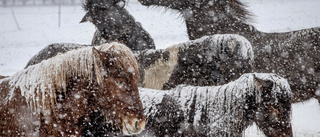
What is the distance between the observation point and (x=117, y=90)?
161 centimetres

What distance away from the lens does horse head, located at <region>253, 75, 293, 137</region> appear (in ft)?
5.68

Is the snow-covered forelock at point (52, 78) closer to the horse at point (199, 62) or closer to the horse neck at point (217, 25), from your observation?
the horse at point (199, 62)

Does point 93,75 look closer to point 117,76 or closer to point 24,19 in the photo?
point 117,76

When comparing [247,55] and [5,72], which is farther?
[5,72]

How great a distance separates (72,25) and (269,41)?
13.0m

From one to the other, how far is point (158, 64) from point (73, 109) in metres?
1.58

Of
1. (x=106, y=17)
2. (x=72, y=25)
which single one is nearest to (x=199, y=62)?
(x=106, y=17)

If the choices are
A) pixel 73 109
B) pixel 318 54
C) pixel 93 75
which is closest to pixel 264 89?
pixel 93 75

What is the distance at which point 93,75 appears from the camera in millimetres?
1556

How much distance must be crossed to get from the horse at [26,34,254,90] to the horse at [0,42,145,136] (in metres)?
1.29

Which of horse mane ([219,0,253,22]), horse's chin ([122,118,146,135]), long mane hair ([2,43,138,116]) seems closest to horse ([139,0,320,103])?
horse mane ([219,0,253,22])

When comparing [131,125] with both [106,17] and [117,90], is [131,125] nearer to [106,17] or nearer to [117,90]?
[117,90]

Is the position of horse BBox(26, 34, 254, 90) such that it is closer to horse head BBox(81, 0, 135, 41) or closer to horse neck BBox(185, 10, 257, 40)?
horse neck BBox(185, 10, 257, 40)

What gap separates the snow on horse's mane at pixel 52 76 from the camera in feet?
5.00
